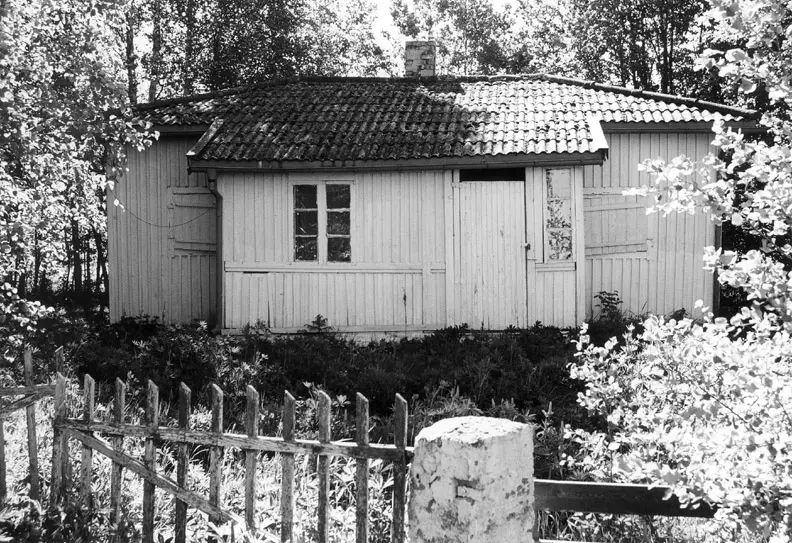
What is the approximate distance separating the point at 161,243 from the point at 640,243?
7.57 metres

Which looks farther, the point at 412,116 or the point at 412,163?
the point at 412,116

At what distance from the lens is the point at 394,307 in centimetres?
1250

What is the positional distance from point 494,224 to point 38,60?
21.7 feet

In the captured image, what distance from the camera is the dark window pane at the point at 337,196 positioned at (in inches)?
499

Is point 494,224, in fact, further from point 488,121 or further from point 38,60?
point 38,60

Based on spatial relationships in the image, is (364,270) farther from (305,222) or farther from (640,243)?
(640,243)

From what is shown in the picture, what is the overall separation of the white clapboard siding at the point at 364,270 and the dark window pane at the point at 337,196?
5.8 inches

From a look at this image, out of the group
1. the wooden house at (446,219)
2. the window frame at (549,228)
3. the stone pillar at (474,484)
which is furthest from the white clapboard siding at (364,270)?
the stone pillar at (474,484)

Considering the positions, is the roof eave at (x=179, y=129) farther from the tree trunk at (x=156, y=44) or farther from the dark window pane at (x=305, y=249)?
the tree trunk at (x=156, y=44)

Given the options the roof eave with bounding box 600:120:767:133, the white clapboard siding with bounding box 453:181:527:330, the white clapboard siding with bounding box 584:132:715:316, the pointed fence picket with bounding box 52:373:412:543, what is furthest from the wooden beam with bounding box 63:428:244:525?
the roof eave with bounding box 600:120:767:133

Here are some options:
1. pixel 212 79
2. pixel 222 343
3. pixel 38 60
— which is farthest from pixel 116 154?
pixel 212 79

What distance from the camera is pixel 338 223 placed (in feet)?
41.6

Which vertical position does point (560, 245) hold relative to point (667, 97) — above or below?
below

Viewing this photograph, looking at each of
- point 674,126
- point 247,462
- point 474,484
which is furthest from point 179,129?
point 474,484
